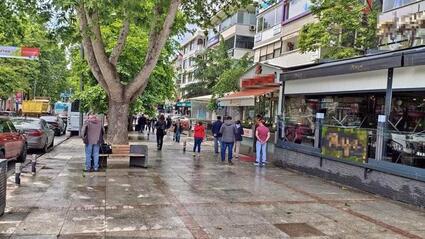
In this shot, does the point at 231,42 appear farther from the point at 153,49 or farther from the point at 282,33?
the point at 153,49

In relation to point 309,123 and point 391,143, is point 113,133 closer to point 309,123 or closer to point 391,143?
point 309,123

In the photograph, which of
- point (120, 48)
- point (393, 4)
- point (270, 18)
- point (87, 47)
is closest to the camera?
point (87, 47)

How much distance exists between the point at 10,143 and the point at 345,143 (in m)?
9.41

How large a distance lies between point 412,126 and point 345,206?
9.78ft

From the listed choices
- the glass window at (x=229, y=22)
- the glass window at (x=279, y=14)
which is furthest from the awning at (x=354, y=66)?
the glass window at (x=229, y=22)

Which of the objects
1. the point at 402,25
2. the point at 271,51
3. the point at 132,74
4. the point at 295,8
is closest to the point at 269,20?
the point at 271,51

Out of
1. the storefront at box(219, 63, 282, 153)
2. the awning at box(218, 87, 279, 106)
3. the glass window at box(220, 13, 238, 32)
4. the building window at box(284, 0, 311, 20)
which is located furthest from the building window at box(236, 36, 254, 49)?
the awning at box(218, 87, 279, 106)

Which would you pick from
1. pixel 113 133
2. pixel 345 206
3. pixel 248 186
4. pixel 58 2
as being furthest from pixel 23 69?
pixel 345 206

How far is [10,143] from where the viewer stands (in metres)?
14.5

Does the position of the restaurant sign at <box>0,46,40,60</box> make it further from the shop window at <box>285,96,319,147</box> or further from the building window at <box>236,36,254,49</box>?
the building window at <box>236,36,254,49</box>

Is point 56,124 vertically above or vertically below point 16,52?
below

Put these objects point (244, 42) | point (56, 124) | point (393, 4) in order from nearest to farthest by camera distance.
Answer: point (393, 4) → point (56, 124) → point (244, 42)

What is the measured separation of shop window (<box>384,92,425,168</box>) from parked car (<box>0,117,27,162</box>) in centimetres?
1011

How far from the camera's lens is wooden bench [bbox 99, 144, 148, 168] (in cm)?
1448
